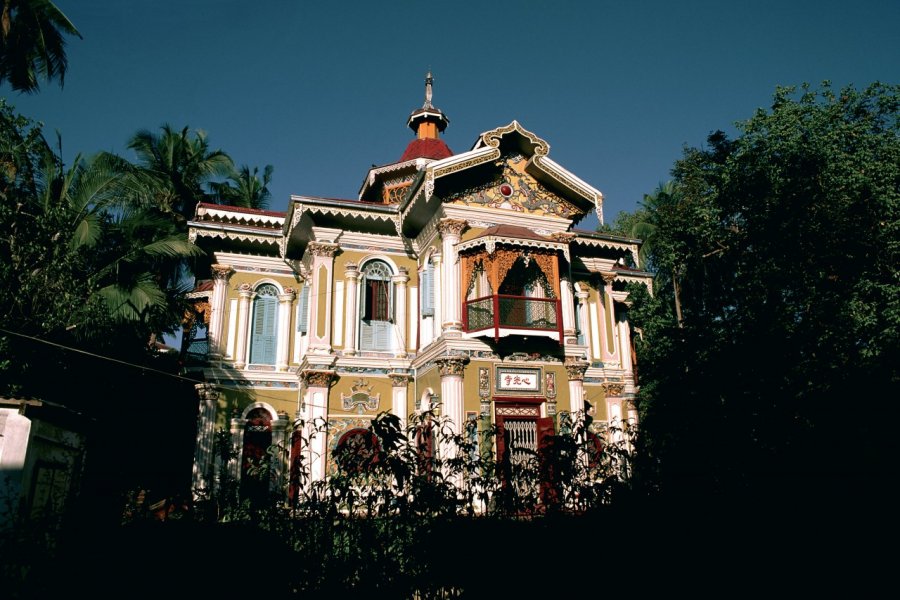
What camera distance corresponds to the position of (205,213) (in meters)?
19.4

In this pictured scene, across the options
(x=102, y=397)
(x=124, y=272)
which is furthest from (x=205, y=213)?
(x=102, y=397)

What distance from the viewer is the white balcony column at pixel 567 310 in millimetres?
16734

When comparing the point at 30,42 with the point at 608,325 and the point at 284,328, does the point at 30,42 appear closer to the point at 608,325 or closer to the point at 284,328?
the point at 284,328

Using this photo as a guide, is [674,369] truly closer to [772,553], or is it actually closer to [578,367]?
[578,367]

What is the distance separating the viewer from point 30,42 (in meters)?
17.0

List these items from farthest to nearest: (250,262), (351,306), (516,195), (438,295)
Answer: (250,262)
(516,195)
(351,306)
(438,295)

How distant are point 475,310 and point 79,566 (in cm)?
1157

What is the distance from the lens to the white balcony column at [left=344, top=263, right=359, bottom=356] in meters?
17.6

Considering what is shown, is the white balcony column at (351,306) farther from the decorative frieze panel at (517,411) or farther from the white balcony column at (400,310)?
the decorative frieze panel at (517,411)

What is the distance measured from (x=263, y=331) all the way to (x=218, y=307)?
142cm

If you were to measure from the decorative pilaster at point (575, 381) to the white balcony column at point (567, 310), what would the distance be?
24.4 inches

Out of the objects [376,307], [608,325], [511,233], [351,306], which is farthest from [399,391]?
[608,325]

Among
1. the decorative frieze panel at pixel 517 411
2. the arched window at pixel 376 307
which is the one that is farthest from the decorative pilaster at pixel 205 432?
the decorative frieze panel at pixel 517 411

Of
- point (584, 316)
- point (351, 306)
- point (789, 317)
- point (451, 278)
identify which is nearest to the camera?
point (789, 317)
